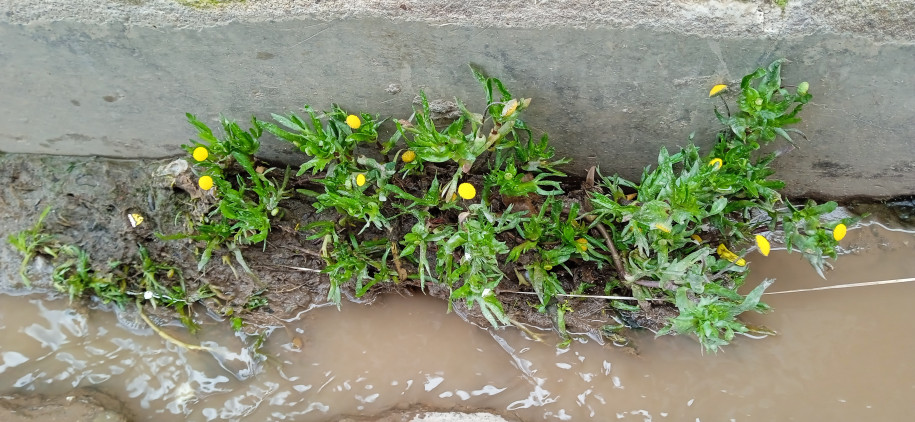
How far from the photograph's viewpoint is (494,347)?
254cm

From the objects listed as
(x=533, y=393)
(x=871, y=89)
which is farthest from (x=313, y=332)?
(x=871, y=89)

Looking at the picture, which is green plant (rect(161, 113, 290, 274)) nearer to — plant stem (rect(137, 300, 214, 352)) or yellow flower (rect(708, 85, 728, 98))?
plant stem (rect(137, 300, 214, 352))

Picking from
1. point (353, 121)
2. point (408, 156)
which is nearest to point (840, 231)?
point (408, 156)

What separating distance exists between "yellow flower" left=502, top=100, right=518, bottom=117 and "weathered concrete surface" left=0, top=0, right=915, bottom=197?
5.5 inches

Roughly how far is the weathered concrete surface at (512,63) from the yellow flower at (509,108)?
0.14 m

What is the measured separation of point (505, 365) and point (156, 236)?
159 centimetres

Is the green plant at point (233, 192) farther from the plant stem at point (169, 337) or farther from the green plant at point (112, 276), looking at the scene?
the plant stem at point (169, 337)

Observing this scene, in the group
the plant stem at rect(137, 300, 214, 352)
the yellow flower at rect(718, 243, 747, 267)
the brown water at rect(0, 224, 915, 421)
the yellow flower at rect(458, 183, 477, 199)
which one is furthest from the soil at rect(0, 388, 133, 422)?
the yellow flower at rect(718, 243, 747, 267)

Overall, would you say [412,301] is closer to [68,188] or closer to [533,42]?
[533,42]

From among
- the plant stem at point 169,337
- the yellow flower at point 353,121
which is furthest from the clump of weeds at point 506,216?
the plant stem at point 169,337

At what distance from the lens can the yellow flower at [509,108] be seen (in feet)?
6.35

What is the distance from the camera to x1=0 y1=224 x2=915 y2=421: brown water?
240cm

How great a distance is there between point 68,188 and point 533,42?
82.8 inches

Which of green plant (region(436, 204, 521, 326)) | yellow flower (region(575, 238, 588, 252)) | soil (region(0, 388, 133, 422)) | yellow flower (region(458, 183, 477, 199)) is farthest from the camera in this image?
soil (region(0, 388, 133, 422))
